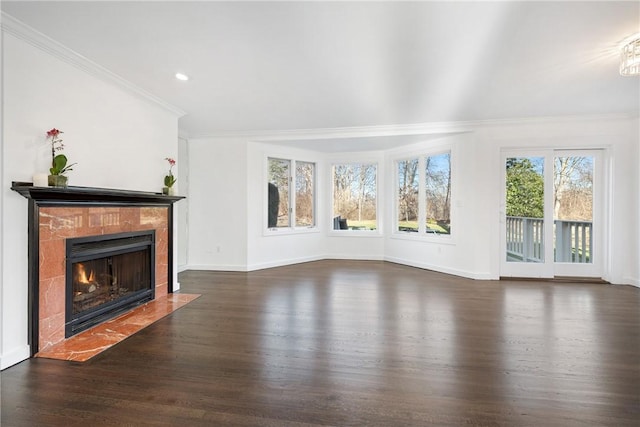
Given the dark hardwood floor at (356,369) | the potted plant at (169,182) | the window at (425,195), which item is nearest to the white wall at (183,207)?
the potted plant at (169,182)

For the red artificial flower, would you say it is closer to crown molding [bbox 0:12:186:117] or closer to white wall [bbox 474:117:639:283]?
crown molding [bbox 0:12:186:117]

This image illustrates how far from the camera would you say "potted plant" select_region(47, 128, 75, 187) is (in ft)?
8.39

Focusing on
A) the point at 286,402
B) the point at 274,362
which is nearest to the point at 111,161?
the point at 274,362

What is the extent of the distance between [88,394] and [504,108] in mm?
5314

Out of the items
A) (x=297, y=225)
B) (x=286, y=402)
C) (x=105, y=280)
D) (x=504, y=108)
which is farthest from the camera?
(x=297, y=225)

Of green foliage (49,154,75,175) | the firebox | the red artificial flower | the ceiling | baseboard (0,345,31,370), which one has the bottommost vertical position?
baseboard (0,345,31,370)

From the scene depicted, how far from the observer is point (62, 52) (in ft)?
9.04

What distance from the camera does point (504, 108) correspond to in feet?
14.4

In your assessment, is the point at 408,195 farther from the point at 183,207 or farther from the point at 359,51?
the point at 183,207

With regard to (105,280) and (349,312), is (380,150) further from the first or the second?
(105,280)

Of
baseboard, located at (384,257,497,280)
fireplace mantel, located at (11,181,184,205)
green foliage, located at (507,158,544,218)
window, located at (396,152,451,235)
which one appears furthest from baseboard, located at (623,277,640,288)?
fireplace mantel, located at (11,181,184,205)

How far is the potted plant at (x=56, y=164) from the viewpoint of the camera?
2.56 metres

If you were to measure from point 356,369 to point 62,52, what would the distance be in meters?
3.57

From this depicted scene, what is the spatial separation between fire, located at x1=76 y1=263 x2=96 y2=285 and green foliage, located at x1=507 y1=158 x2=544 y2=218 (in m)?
5.77
